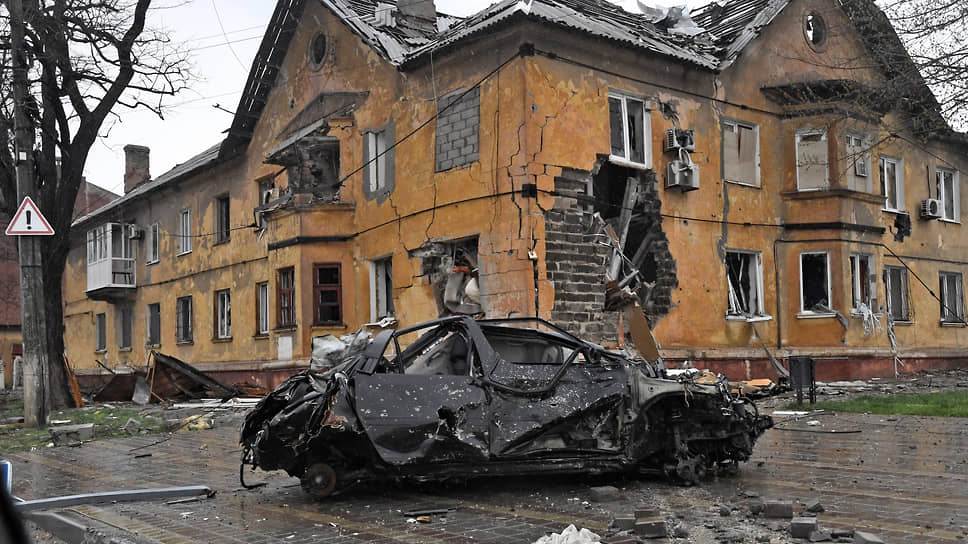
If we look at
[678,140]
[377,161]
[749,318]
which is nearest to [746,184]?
[678,140]

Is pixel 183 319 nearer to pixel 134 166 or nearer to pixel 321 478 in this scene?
pixel 134 166

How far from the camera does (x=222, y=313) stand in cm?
2691

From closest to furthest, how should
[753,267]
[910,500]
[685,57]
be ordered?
[910,500] < [685,57] < [753,267]

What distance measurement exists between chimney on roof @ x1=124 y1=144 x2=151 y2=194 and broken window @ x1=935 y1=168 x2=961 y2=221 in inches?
1195

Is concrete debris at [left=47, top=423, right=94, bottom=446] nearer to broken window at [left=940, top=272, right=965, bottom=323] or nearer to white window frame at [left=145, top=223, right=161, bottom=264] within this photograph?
white window frame at [left=145, top=223, right=161, bottom=264]

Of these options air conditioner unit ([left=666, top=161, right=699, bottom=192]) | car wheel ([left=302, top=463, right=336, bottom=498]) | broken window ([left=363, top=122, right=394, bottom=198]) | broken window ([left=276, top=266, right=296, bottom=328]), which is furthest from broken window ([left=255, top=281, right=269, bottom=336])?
car wheel ([left=302, top=463, right=336, bottom=498])

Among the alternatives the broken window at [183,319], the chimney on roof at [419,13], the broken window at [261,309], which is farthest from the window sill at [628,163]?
the broken window at [183,319]

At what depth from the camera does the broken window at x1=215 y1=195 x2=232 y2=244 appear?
27033 mm

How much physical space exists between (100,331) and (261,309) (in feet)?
47.9

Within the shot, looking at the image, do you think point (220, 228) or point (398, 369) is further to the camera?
point (220, 228)

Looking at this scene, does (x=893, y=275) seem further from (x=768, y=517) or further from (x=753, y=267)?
(x=768, y=517)

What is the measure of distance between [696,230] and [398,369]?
41.0ft

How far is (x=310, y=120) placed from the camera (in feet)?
72.7

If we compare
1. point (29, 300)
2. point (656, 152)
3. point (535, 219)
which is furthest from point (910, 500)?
point (29, 300)
